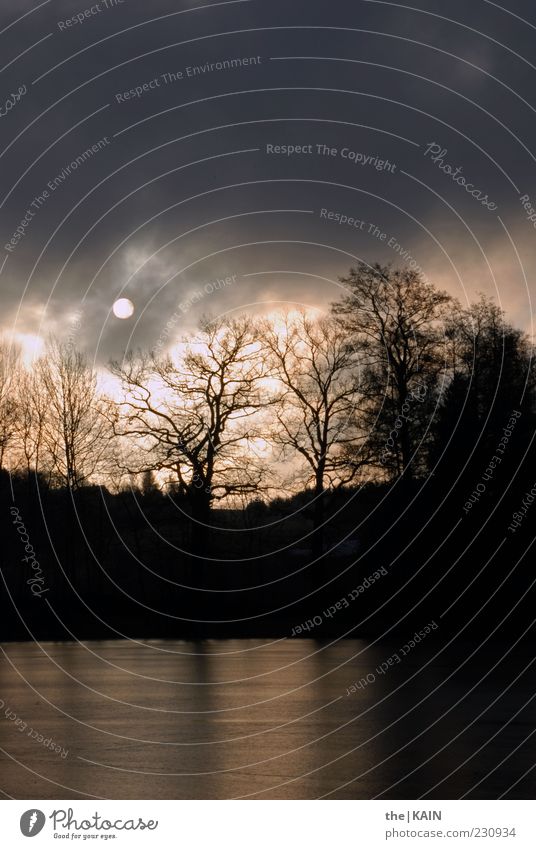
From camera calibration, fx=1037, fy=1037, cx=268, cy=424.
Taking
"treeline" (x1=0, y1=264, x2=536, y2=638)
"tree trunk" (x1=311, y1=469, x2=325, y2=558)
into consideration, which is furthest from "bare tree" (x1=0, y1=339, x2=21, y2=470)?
"tree trunk" (x1=311, y1=469, x2=325, y2=558)

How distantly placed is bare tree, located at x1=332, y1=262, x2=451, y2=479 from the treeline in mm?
61

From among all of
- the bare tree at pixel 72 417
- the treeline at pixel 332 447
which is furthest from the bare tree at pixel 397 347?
the bare tree at pixel 72 417

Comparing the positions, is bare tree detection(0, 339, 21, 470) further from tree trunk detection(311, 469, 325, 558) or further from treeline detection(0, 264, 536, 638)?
tree trunk detection(311, 469, 325, 558)

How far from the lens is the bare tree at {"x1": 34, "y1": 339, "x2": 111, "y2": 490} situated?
42875mm

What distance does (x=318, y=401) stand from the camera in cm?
4225

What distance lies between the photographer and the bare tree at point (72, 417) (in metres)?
42.9

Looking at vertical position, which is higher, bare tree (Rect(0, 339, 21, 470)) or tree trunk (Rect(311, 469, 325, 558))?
bare tree (Rect(0, 339, 21, 470))

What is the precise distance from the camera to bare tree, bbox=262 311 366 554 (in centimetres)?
4166

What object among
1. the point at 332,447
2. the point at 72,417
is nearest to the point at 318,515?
the point at 332,447

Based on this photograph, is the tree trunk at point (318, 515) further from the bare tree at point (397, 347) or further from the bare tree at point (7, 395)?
the bare tree at point (7, 395)

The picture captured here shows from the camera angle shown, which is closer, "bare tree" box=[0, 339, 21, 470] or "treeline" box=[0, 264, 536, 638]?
"treeline" box=[0, 264, 536, 638]

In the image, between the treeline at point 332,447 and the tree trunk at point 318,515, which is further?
the tree trunk at point 318,515

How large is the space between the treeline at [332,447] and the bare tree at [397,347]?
6 centimetres

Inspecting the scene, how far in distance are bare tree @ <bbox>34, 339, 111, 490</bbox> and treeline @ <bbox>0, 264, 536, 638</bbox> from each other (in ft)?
0.27
